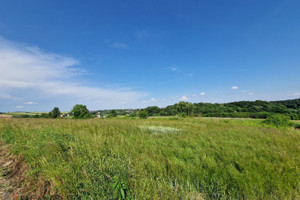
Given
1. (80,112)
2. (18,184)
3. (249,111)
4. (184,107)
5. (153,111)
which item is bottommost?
(249,111)

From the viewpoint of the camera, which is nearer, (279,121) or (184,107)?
(279,121)

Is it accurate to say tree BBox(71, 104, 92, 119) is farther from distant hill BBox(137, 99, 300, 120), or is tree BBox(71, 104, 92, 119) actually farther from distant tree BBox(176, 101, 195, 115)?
Answer: distant tree BBox(176, 101, 195, 115)

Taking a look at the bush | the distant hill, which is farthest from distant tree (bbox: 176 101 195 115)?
the bush

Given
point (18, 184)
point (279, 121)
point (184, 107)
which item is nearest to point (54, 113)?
point (18, 184)

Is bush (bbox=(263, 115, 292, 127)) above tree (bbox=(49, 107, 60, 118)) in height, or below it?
below

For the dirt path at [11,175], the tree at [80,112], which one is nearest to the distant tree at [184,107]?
the tree at [80,112]

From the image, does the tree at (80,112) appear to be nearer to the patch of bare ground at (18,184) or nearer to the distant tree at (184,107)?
the patch of bare ground at (18,184)

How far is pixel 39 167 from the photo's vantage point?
2.54 m

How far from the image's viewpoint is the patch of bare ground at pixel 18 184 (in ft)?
6.26

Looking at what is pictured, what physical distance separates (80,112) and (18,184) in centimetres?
3767

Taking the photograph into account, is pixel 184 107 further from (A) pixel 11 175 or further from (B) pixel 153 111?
(A) pixel 11 175

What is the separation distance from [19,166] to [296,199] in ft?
18.0

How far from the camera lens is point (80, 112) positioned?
34969 millimetres

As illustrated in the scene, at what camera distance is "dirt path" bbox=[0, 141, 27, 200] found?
1.99 meters
